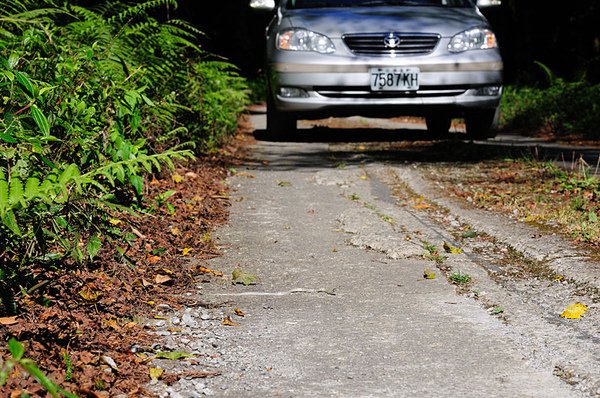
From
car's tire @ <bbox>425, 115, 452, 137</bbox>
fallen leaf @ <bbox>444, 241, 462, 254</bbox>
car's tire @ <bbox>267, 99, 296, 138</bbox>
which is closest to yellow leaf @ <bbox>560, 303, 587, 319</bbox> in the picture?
fallen leaf @ <bbox>444, 241, 462, 254</bbox>

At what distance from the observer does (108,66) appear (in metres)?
4.41

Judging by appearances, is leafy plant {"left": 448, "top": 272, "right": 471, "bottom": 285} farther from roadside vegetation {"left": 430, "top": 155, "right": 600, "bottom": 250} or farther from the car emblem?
the car emblem

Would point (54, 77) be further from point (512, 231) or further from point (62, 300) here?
point (512, 231)

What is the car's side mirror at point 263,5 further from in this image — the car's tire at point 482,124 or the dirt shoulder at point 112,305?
the dirt shoulder at point 112,305

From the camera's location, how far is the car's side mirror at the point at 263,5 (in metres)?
8.73

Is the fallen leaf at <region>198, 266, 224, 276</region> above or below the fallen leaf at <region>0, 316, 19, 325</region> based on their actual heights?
below

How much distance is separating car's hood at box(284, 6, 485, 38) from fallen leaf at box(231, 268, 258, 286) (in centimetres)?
444

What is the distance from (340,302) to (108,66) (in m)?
1.87

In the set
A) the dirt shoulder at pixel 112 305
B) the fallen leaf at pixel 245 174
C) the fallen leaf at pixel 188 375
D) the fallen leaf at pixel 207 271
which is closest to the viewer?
the dirt shoulder at pixel 112 305

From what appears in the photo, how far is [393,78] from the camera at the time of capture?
7.71 meters

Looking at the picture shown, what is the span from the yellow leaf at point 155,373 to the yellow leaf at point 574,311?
4.64ft

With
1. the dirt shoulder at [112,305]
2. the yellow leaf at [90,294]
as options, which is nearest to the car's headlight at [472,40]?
the dirt shoulder at [112,305]

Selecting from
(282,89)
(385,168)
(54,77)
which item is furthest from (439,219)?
(282,89)

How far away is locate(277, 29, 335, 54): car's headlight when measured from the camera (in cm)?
772
